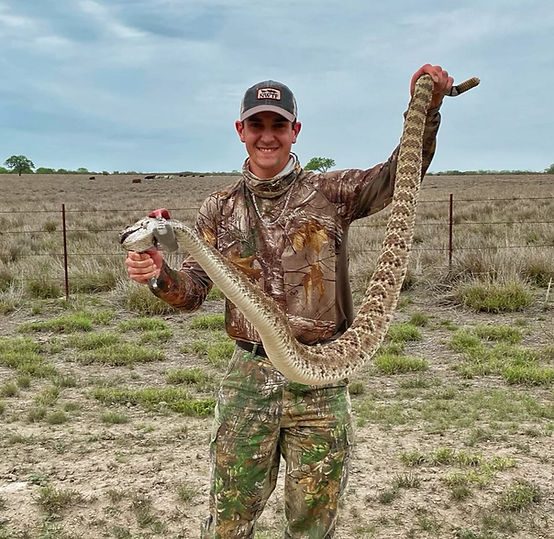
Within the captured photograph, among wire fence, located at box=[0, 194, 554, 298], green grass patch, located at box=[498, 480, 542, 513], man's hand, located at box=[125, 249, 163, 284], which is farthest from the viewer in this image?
wire fence, located at box=[0, 194, 554, 298]

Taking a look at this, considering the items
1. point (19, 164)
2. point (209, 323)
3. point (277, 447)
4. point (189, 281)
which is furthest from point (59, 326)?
point (19, 164)

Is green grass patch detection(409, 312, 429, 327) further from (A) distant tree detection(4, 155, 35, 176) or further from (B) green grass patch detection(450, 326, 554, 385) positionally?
(A) distant tree detection(4, 155, 35, 176)

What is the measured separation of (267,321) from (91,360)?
22.2 feet

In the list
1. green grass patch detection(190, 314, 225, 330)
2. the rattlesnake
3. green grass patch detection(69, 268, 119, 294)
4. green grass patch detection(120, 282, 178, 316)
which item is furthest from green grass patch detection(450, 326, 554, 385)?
green grass patch detection(69, 268, 119, 294)

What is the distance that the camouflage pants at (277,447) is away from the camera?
3.38 meters

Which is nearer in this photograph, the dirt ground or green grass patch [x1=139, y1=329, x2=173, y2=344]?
the dirt ground

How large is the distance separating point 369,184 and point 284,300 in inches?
29.4

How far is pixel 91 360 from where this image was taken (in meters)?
9.20

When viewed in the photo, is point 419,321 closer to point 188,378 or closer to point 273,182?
point 188,378

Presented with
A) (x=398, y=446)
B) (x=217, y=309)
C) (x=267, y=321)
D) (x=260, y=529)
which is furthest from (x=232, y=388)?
(x=217, y=309)

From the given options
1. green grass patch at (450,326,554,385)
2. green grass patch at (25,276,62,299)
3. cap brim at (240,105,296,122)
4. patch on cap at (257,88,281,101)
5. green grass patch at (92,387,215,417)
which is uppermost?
patch on cap at (257,88,281,101)

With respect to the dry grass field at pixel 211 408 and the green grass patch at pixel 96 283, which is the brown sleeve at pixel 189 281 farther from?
the green grass patch at pixel 96 283

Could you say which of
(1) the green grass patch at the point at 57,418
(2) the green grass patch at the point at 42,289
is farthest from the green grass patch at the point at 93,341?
(2) the green grass patch at the point at 42,289

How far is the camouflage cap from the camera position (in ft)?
10.8
